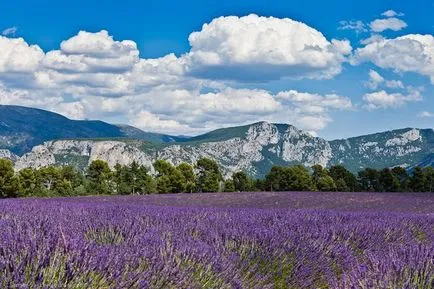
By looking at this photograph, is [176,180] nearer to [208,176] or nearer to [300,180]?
[208,176]

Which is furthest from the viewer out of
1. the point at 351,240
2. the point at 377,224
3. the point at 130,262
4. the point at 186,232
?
the point at 377,224

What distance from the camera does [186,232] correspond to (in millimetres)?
5363

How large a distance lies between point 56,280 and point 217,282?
1.16 meters

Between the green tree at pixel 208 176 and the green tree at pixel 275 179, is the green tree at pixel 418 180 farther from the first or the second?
the green tree at pixel 208 176

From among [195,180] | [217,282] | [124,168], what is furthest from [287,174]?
[217,282]

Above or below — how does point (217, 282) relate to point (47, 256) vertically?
below

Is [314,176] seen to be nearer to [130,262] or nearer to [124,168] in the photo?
[124,168]

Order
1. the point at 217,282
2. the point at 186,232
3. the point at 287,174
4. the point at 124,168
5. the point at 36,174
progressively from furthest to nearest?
the point at 287,174, the point at 124,168, the point at 36,174, the point at 186,232, the point at 217,282

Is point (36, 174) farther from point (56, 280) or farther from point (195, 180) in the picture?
point (56, 280)

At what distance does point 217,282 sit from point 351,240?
10.9ft

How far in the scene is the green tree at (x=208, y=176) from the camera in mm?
47306

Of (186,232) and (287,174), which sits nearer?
(186,232)

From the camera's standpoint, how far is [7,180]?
1533 inches

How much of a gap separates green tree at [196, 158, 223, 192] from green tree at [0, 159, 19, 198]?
16.2 m
